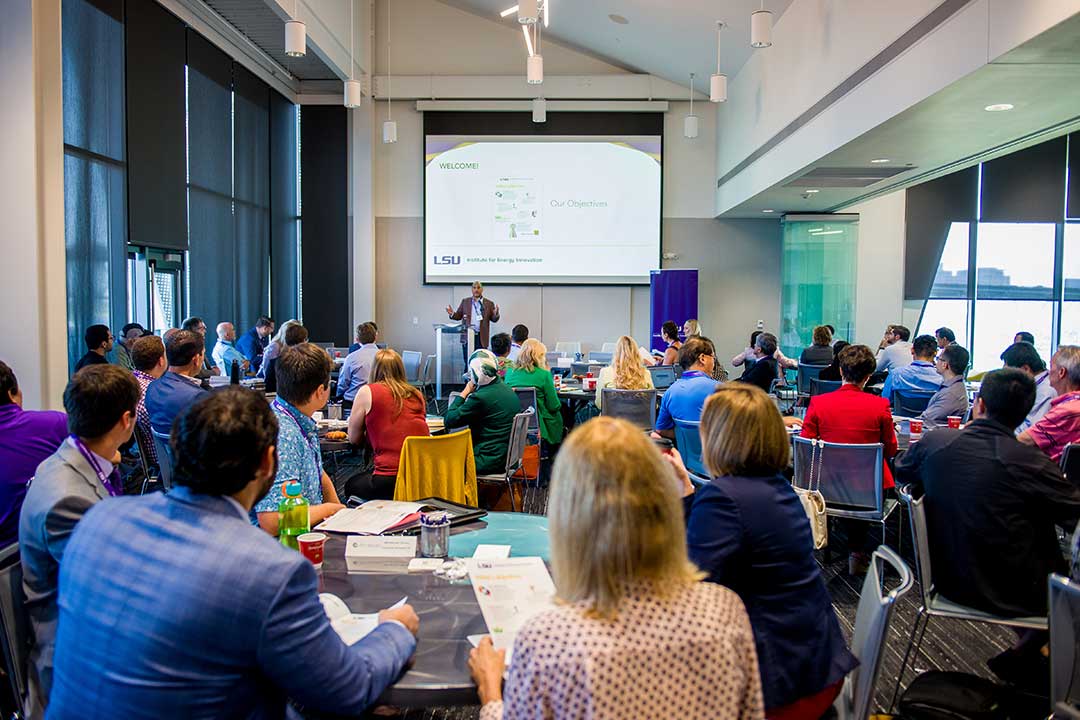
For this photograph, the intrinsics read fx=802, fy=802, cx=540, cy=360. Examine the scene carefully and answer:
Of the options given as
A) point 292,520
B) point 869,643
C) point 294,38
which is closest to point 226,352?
point 294,38

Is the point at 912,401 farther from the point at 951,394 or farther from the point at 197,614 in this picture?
the point at 197,614

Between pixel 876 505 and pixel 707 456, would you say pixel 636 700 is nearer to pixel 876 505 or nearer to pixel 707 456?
pixel 707 456

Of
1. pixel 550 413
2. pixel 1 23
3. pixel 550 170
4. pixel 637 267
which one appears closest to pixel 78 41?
pixel 1 23

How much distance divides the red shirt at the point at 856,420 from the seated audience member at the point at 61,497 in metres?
Answer: 3.55

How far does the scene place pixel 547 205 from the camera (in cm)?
1277

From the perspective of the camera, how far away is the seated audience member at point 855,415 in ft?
14.4

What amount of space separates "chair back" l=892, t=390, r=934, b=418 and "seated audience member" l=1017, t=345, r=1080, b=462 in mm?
2320

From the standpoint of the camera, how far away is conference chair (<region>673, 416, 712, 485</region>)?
4.82 meters

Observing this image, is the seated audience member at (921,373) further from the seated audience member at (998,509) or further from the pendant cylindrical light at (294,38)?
the pendant cylindrical light at (294,38)

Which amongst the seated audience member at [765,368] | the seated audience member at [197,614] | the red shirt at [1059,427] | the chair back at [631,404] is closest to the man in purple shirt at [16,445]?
the seated audience member at [197,614]

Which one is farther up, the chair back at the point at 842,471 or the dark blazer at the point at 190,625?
the dark blazer at the point at 190,625

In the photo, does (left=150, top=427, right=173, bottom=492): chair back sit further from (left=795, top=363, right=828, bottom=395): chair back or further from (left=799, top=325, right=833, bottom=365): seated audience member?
(left=799, top=325, right=833, bottom=365): seated audience member

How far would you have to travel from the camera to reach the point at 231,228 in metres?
10.7

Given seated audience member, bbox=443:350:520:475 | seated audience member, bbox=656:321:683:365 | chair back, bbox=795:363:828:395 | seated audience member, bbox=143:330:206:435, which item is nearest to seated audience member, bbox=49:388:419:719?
seated audience member, bbox=143:330:206:435
